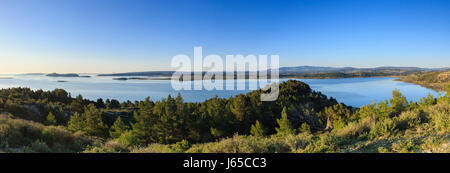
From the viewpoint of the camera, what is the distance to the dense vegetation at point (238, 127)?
5.26 metres

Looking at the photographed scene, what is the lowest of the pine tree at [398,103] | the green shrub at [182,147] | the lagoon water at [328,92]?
the lagoon water at [328,92]

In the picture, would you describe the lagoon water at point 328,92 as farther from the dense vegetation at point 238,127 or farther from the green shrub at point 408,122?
the green shrub at point 408,122

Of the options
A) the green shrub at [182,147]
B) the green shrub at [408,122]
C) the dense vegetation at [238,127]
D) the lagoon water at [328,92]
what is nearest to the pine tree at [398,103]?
the dense vegetation at [238,127]

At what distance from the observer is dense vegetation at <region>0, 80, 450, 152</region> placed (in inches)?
207

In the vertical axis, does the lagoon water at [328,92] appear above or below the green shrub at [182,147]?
below

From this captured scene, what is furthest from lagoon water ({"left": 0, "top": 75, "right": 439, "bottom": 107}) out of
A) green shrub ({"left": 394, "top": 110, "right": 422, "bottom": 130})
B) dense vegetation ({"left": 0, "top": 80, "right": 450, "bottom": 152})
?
green shrub ({"left": 394, "top": 110, "right": 422, "bottom": 130})

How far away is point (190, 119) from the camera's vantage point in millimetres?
23234

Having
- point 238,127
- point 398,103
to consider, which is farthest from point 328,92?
point 398,103

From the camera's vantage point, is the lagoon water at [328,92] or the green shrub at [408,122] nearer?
the green shrub at [408,122]

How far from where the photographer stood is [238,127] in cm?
2580

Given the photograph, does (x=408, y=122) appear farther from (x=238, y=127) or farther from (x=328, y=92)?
(x=328, y=92)

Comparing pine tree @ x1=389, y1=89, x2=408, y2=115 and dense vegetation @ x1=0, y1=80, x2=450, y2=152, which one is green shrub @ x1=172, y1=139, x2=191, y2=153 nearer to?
dense vegetation @ x1=0, y1=80, x2=450, y2=152
